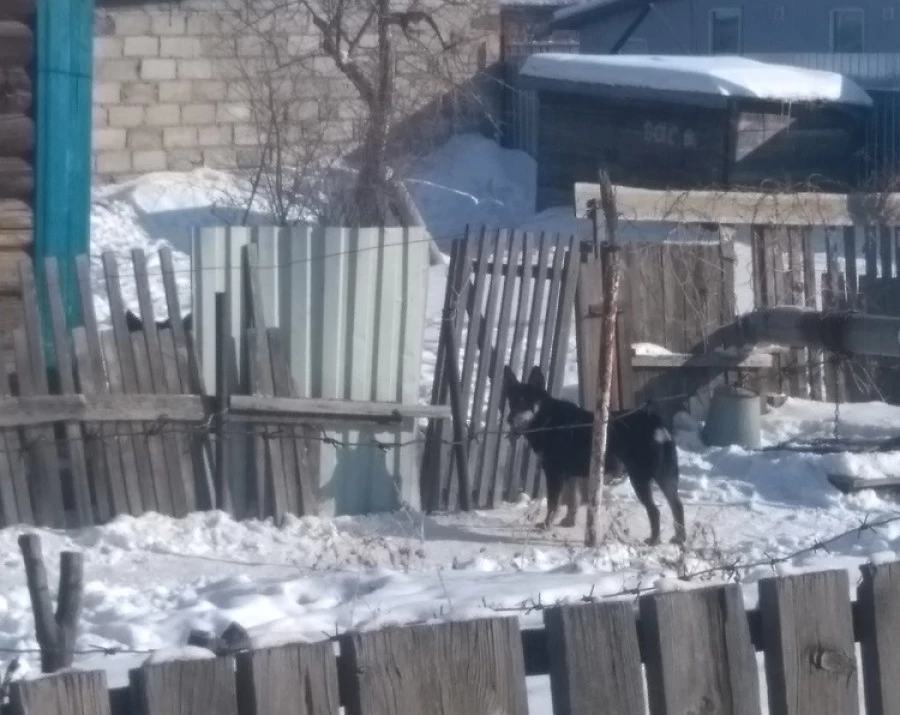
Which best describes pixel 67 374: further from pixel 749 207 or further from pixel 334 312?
pixel 749 207

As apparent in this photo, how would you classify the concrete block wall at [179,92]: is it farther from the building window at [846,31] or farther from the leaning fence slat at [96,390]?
the leaning fence slat at [96,390]

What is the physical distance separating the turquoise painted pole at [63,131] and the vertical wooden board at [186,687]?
5.63 meters

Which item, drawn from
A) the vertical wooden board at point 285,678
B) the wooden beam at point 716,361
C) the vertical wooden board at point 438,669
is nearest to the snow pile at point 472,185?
the wooden beam at point 716,361

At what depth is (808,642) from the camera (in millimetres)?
2959

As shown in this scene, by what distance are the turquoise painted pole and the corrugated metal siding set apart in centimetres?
93

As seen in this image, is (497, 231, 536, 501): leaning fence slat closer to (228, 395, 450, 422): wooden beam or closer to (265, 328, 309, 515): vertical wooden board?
(228, 395, 450, 422): wooden beam

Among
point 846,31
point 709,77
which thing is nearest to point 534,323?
point 709,77

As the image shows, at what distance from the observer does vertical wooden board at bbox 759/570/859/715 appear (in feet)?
9.65

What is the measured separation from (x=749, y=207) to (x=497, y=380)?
2468mm

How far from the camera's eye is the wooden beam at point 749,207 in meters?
8.98

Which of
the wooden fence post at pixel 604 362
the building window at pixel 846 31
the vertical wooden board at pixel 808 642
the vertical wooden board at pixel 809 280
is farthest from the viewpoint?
the building window at pixel 846 31

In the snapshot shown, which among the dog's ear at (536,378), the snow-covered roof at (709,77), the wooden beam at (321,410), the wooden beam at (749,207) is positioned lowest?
the wooden beam at (321,410)

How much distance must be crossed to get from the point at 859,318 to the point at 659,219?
4.48 feet

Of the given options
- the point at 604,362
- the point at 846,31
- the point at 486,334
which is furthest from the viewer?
the point at 846,31
